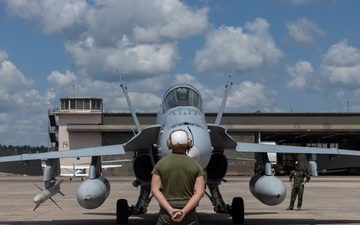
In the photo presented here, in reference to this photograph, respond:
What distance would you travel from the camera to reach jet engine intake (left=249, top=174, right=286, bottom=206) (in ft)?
44.3

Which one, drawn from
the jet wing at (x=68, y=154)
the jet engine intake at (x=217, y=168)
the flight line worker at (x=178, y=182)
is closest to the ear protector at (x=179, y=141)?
the flight line worker at (x=178, y=182)

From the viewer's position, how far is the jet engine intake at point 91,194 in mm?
13148

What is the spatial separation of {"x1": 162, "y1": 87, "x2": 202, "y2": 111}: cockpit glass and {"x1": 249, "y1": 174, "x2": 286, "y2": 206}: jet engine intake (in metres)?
2.31

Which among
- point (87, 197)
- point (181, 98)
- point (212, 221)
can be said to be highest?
point (181, 98)

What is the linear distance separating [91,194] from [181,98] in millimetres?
2870

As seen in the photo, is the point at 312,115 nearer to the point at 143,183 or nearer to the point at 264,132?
the point at 264,132

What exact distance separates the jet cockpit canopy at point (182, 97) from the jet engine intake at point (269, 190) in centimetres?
227

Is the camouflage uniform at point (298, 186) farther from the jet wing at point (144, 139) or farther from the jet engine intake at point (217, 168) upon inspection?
the jet wing at point (144, 139)

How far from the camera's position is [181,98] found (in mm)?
13445

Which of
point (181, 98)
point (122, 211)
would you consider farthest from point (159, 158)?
point (122, 211)

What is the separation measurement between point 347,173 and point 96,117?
3469 cm

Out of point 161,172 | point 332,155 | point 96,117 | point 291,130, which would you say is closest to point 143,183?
point 332,155

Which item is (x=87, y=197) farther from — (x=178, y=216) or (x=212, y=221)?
(x=178, y=216)

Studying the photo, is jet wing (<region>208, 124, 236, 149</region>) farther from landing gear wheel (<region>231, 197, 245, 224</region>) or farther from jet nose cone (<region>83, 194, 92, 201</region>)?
jet nose cone (<region>83, 194, 92, 201</region>)
